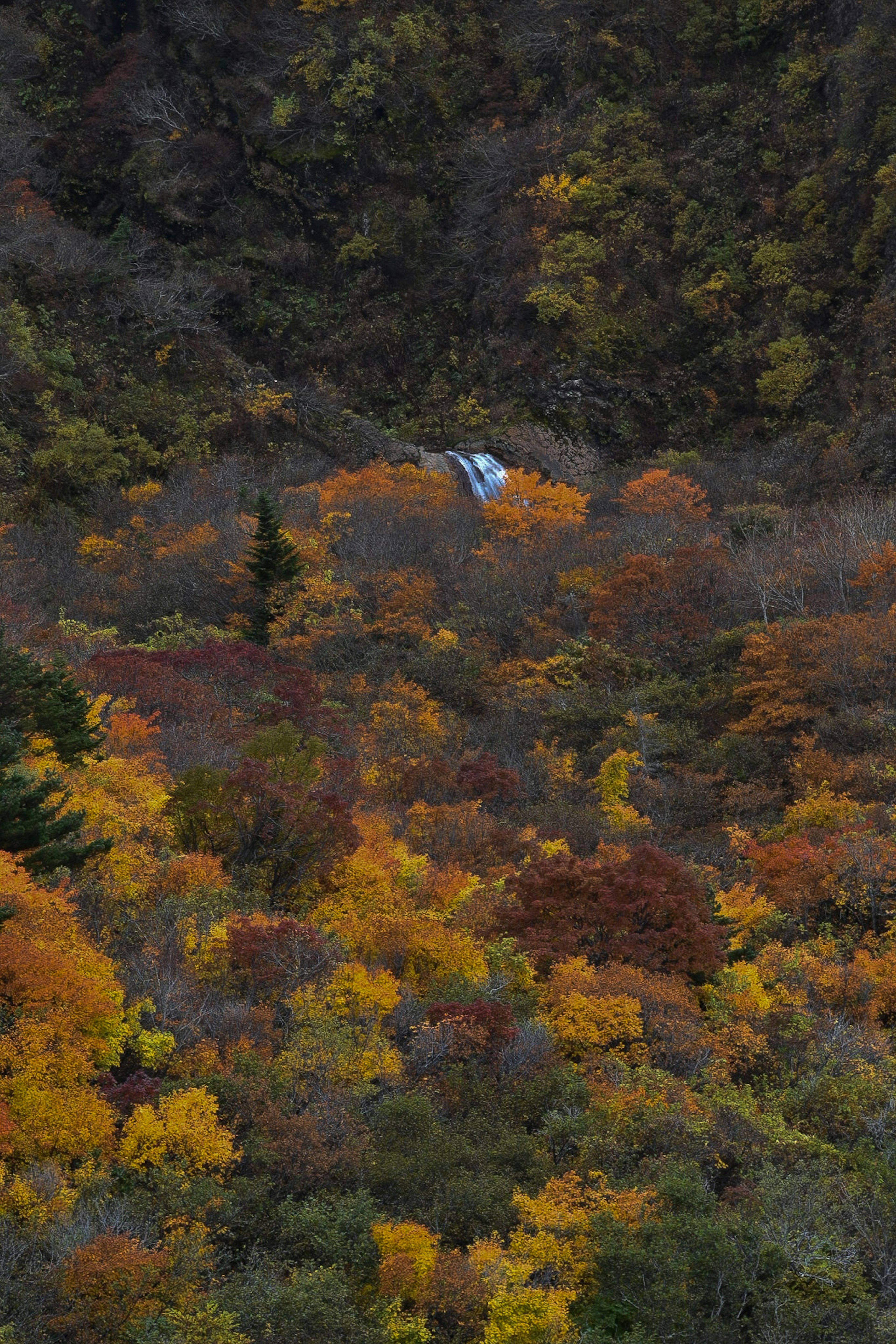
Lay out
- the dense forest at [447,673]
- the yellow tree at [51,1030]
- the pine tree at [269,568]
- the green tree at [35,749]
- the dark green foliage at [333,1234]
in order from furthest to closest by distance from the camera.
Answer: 1. the pine tree at [269,568]
2. the green tree at [35,749]
3. the dense forest at [447,673]
4. the yellow tree at [51,1030]
5. the dark green foliage at [333,1234]

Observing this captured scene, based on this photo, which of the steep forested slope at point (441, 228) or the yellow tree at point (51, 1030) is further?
the steep forested slope at point (441, 228)

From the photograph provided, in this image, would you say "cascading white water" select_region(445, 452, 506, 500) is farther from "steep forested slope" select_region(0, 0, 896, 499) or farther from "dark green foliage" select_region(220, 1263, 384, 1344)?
"dark green foliage" select_region(220, 1263, 384, 1344)

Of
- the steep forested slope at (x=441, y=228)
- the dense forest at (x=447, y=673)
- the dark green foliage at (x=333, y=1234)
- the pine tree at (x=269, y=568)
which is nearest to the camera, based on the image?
the dark green foliage at (x=333, y=1234)

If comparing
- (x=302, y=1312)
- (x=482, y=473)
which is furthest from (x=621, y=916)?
(x=482, y=473)

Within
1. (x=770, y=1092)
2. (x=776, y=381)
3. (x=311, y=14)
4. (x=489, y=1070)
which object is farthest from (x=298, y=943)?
(x=311, y=14)

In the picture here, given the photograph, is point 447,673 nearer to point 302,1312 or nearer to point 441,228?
point 302,1312

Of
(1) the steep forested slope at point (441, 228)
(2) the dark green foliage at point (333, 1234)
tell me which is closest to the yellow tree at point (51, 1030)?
(2) the dark green foliage at point (333, 1234)

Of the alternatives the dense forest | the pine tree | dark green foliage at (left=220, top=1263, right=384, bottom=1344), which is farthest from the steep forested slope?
dark green foliage at (left=220, top=1263, right=384, bottom=1344)

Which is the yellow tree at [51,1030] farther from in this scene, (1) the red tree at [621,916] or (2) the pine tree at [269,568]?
(2) the pine tree at [269,568]
